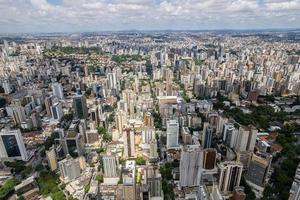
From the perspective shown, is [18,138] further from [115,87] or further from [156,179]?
[115,87]

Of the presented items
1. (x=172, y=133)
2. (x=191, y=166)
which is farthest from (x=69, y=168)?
(x=172, y=133)

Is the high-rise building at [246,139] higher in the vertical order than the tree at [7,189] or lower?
higher

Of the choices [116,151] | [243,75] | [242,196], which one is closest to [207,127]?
[242,196]

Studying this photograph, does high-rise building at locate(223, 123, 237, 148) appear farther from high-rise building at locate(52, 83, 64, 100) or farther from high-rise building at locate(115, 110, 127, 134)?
high-rise building at locate(52, 83, 64, 100)

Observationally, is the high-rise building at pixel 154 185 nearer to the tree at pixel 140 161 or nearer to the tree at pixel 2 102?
the tree at pixel 140 161

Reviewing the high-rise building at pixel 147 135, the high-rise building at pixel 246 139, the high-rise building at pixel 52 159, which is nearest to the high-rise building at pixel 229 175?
Result: the high-rise building at pixel 246 139

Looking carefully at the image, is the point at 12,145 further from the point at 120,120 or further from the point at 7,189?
the point at 120,120
